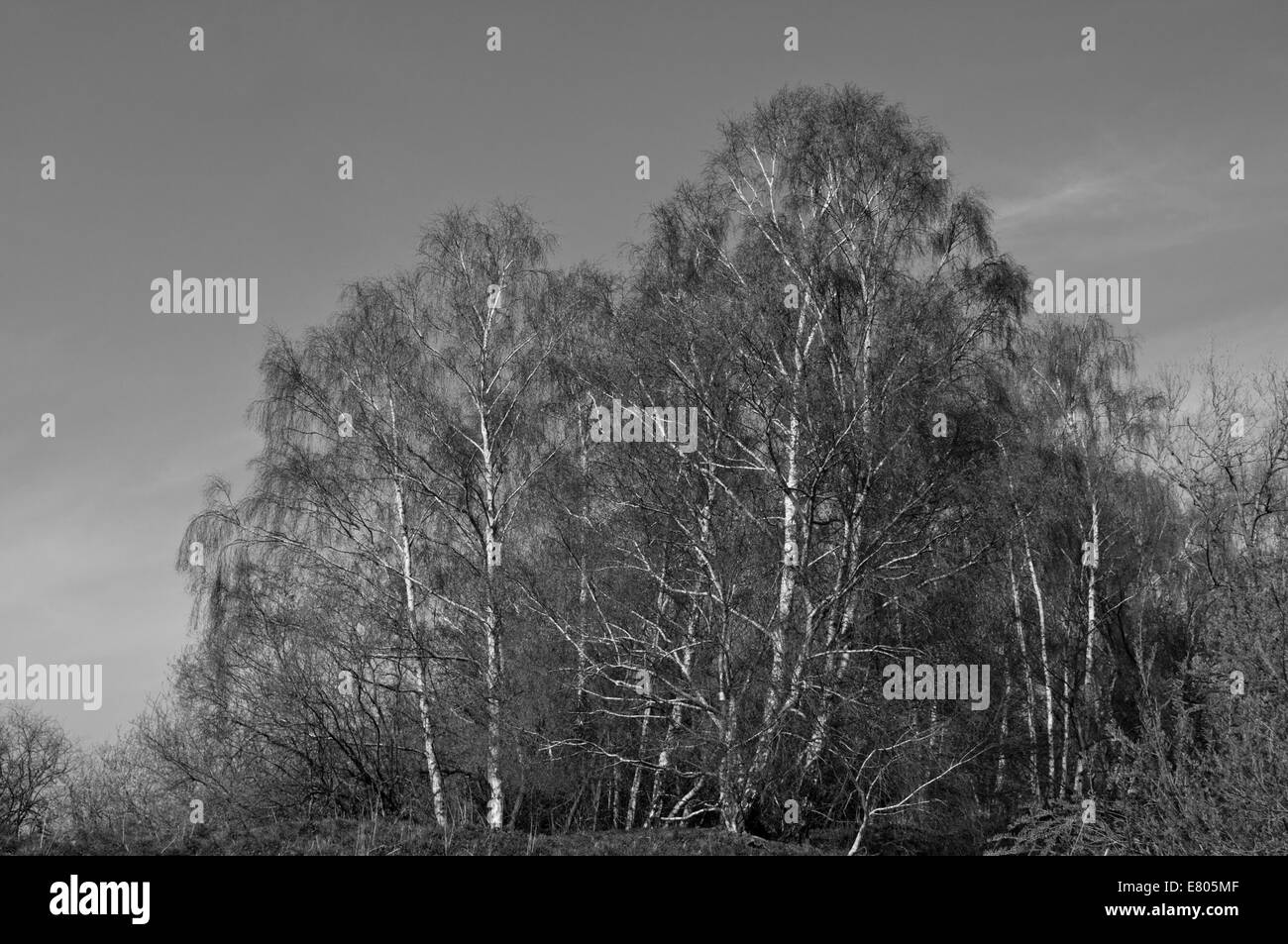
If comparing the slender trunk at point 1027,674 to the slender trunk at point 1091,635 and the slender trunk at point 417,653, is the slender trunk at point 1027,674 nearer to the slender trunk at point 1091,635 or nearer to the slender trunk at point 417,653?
the slender trunk at point 1091,635

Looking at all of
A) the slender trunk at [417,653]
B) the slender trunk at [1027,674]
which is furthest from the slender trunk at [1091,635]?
the slender trunk at [417,653]

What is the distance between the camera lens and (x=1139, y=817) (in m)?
10.3

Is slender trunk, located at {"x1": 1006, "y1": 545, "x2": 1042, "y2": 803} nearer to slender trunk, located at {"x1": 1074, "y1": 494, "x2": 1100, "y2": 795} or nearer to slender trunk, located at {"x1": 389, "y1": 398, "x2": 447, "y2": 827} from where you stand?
slender trunk, located at {"x1": 1074, "y1": 494, "x2": 1100, "y2": 795}

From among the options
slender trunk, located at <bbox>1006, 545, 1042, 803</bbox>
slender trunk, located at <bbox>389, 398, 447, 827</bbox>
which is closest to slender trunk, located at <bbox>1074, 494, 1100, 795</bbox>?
slender trunk, located at <bbox>1006, 545, 1042, 803</bbox>

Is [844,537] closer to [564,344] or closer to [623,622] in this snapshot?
[623,622]

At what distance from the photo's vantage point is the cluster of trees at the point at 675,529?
1612cm

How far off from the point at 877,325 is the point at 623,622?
5.97 meters

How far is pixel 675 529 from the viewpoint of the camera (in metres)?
17.7

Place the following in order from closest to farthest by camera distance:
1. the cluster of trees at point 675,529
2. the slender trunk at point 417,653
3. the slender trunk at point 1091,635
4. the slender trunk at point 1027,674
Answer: the cluster of trees at point 675,529, the slender trunk at point 417,653, the slender trunk at point 1027,674, the slender trunk at point 1091,635

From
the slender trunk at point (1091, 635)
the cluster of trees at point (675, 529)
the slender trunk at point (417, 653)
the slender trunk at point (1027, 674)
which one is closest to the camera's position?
the cluster of trees at point (675, 529)

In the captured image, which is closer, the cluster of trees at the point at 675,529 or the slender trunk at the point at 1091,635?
the cluster of trees at the point at 675,529

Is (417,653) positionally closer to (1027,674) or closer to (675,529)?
(675,529)
